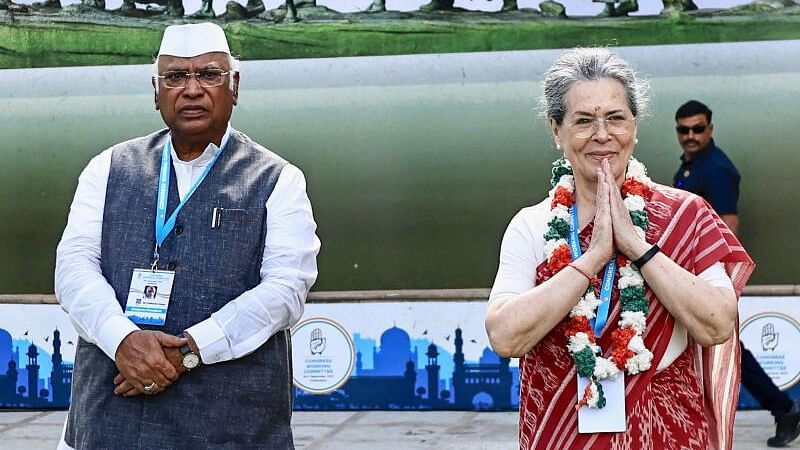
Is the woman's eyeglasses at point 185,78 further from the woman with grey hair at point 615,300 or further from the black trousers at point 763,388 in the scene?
the black trousers at point 763,388

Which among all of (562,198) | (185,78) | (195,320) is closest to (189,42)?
(185,78)

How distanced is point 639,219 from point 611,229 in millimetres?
87

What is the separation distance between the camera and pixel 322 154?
682 centimetres

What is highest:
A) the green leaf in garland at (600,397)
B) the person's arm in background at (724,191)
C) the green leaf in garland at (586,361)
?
the green leaf in garland at (586,361)

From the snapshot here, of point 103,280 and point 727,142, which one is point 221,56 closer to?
point 103,280

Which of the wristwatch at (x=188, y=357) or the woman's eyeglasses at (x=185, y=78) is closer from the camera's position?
the wristwatch at (x=188, y=357)

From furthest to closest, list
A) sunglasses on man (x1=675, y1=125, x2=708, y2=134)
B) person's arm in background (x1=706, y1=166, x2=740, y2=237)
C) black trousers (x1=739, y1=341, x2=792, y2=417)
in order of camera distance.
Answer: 1. sunglasses on man (x1=675, y1=125, x2=708, y2=134)
2. person's arm in background (x1=706, y1=166, x2=740, y2=237)
3. black trousers (x1=739, y1=341, x2=792, y2=417)

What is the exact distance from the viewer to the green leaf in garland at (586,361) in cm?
268

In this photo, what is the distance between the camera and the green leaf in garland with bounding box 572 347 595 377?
268 cm

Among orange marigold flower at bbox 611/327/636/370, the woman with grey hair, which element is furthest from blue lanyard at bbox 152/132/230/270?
orange marigold flower at bbox 611/327/636/370

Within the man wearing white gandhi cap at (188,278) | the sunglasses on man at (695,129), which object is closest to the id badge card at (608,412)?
the man wearing white gandhi cap at (188,278)

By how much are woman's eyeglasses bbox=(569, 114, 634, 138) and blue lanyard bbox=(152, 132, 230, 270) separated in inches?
41.4

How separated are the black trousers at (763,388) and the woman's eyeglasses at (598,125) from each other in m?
3.47

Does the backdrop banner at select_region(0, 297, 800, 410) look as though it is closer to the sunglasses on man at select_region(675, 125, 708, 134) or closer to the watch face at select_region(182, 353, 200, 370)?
the sunglasses on man at select_region(675, 125, 708, 134)
